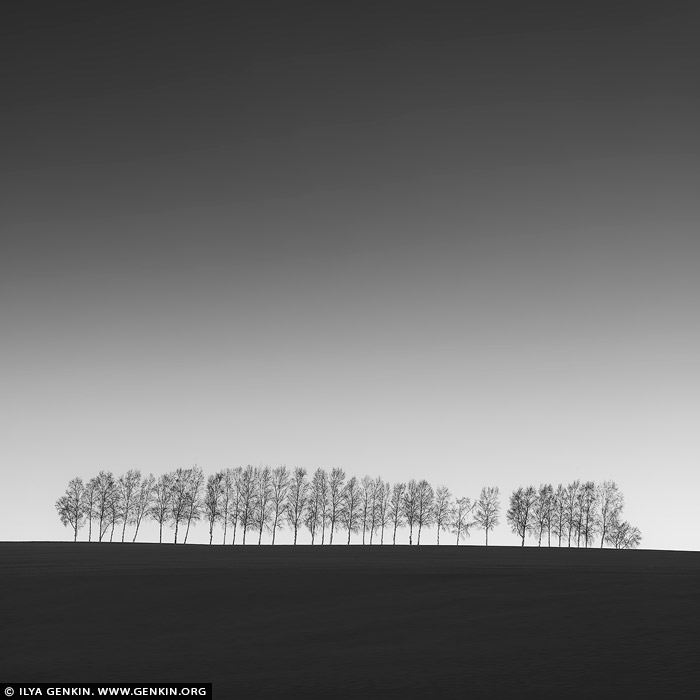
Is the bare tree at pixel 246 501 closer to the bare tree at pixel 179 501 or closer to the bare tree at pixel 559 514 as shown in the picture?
the bare tree at pixel 179 501

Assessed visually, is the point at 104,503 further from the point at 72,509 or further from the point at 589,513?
the point at 589,513

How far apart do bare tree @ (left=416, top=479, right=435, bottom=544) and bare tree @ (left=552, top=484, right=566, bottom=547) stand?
2445 centimetres

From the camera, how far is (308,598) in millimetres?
45312

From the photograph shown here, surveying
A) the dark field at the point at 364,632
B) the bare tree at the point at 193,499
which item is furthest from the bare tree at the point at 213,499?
the dark field at the point at 364,632

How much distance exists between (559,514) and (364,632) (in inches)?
5415

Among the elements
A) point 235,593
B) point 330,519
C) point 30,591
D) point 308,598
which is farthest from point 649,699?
point 330,519

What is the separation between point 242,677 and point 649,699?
1273cm

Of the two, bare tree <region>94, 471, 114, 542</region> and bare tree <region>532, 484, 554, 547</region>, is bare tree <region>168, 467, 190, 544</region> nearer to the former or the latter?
bare tree <region>94, 471, 114, 542</region>

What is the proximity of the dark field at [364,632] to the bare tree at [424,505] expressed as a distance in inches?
4194

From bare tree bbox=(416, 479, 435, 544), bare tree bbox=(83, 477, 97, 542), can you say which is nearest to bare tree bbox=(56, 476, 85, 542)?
bare tree bbox=(83, 477, 97, 542)

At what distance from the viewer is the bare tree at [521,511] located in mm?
162750

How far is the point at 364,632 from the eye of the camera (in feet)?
115

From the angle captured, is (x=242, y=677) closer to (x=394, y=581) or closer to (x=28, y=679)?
(x=28, y=679)

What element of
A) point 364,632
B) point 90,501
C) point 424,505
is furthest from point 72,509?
point 364,632
